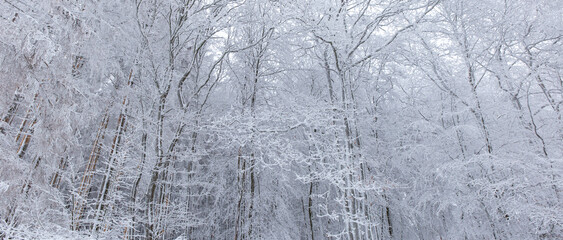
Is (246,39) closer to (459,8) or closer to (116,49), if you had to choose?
(116,49)

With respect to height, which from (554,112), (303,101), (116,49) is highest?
(116,49)

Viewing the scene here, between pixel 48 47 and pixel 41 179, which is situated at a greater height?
pixel 48 47

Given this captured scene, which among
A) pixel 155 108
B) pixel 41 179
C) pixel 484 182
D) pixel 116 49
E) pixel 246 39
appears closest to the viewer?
pixel 41 179

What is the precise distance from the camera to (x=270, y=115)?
5.91 m

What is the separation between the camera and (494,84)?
7.48 m

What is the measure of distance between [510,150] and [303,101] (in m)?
4.78

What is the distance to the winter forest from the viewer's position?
4.84 meters

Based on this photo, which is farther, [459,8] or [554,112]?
[459,8]

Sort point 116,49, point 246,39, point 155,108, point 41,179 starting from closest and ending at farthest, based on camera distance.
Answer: point 41,179, point 155,108, point 116,49, point 246,39

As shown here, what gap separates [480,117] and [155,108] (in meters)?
7.71

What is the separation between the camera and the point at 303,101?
7.50 metres

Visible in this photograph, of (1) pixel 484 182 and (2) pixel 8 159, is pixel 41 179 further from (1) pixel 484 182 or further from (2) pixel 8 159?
(1) pixel 484 182

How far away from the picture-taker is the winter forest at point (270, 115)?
4.84m

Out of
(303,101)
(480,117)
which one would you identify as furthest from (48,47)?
(480,117)
